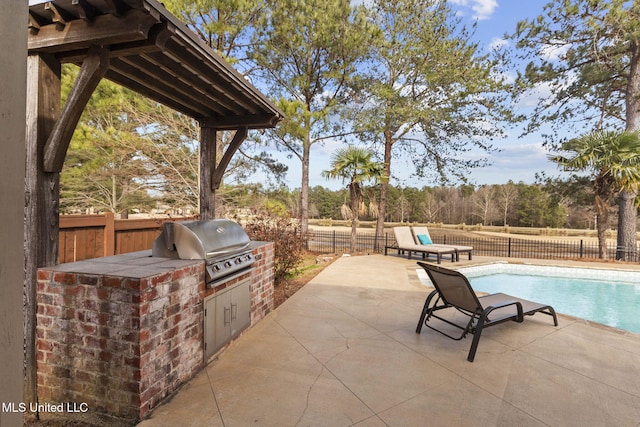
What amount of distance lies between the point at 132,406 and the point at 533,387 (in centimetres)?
315

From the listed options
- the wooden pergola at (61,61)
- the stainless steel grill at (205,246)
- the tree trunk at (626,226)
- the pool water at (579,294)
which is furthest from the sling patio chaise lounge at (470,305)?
the tree trunk at (626,226)

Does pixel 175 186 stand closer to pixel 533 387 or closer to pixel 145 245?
pixel 145 245

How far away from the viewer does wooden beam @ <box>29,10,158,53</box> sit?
2.07 metres

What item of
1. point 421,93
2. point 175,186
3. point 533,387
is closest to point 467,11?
point 421,93

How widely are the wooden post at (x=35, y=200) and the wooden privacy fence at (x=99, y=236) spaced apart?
195 centimetres

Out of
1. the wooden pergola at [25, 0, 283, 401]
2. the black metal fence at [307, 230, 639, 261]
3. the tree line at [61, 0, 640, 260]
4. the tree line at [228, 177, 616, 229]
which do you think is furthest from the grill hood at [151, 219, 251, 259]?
the tree line at [228, 177, 616, 229]

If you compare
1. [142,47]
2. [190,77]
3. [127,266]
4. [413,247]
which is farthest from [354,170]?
[127,266]

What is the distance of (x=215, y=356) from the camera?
3029 millimetres

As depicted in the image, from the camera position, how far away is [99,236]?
454cm

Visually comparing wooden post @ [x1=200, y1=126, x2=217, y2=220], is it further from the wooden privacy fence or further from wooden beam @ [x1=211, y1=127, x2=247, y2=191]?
the wooden privacy fence

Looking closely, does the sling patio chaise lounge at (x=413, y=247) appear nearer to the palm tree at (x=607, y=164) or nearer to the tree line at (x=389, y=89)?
the tree line at (x=389, y=89)

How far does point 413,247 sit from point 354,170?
10.0 ft

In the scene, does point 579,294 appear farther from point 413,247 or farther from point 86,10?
point 86,10

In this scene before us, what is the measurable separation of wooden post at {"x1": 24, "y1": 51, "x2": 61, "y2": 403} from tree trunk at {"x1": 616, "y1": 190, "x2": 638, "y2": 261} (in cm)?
1483
